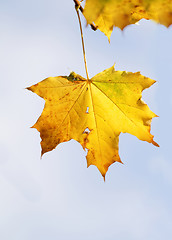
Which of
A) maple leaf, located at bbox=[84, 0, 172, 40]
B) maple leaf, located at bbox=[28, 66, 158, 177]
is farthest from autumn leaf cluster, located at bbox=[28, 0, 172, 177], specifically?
maple leaf, located at bbox=[84, 0, 172, 40]

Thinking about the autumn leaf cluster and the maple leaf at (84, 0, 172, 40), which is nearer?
the maple leaf at (84, 0, 172, 40)

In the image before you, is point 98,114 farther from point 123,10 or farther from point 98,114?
point 123,10

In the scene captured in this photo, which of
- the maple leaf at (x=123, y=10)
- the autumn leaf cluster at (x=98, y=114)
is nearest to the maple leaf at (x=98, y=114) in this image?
the autumn leaf cluster at (x=98, y=114)

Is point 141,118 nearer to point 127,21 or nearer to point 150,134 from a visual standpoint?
point 150,134

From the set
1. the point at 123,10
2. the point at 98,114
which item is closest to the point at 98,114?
the point at 98,114

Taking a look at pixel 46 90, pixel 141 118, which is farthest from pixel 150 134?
pixel 46 90

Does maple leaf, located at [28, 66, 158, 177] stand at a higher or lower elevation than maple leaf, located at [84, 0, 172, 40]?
lower

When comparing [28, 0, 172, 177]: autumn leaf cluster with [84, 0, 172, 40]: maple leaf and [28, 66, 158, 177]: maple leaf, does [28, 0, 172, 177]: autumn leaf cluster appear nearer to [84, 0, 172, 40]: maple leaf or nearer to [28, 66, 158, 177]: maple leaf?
[28, 66, 158, 177]: maple leaf

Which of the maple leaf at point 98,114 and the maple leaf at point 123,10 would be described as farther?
the maple leaf at point 98,114

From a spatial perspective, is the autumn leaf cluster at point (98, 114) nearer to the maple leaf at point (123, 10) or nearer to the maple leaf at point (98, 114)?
the maple leaf at point (98, 114)
